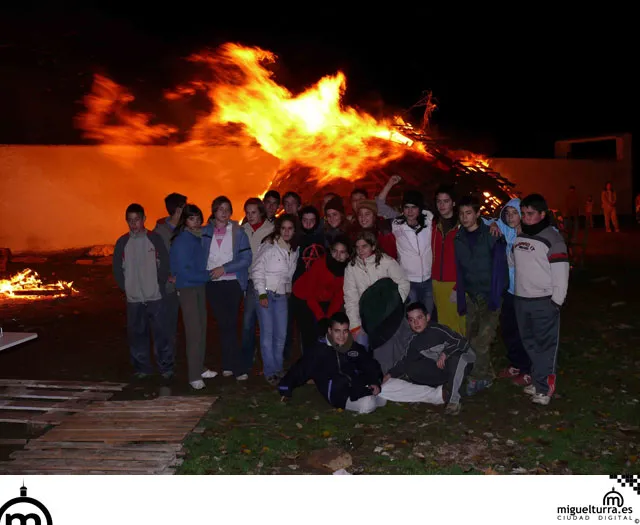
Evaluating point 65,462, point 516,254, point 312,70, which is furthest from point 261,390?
point 312,70

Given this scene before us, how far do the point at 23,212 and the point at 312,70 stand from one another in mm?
9537

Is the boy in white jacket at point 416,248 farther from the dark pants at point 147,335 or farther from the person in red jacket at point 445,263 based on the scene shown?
the dark pants at point 147,335

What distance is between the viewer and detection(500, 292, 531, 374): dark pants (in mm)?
7076

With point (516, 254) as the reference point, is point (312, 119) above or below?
above

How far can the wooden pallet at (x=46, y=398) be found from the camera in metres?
6.11

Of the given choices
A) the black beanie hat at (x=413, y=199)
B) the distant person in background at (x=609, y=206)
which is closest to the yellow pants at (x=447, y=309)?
the black beanie hat at (x=413, y=199)

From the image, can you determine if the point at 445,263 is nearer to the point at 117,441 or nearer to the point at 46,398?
the point at 117,441

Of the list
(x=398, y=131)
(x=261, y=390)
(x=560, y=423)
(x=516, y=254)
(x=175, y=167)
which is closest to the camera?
(x=560, y=423)

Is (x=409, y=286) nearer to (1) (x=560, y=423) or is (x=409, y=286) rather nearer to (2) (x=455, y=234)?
(2) (x=455, y=234)

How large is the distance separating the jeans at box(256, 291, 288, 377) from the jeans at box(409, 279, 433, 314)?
135 centimetres

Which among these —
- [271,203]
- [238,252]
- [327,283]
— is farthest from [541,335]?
[271,203]

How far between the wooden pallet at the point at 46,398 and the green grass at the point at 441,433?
1.26 m

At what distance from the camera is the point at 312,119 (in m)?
12.8

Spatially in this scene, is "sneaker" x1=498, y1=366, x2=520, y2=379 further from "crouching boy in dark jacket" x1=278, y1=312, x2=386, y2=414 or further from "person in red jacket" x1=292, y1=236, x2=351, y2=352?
"person in red jacket" x1=292, y1=236, x2=351, y2=352
